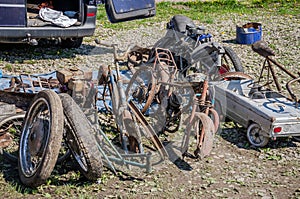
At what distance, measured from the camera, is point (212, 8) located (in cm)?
1589

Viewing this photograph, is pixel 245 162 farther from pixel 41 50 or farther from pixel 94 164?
pixel 41 50

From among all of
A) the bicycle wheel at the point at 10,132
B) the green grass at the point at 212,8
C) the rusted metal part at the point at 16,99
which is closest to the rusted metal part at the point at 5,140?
the bicycle wheel at the point at 10,132

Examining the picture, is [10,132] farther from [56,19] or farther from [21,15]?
[56,19]

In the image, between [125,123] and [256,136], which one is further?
[256,136]

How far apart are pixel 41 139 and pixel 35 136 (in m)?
0.12

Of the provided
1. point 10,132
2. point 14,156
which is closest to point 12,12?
point 10,132

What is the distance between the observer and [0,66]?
9.47m

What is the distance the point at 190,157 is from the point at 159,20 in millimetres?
7856

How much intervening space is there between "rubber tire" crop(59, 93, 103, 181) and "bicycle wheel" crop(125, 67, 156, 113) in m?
1.51

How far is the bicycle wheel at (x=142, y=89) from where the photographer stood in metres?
6.84

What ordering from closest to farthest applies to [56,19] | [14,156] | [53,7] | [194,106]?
[14,156]
[194,106]
[56,19]
[53,7]

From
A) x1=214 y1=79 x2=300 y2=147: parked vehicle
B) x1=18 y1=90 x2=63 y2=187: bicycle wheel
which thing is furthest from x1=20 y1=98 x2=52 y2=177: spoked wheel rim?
x1=214 y1=79 x2=300 y2=147: parked vehicle

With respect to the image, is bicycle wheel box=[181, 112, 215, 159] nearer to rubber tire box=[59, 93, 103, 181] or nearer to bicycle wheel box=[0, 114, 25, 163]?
rubber tire box=[59, 93, 103, 181]

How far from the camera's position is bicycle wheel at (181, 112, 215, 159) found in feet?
19.7
